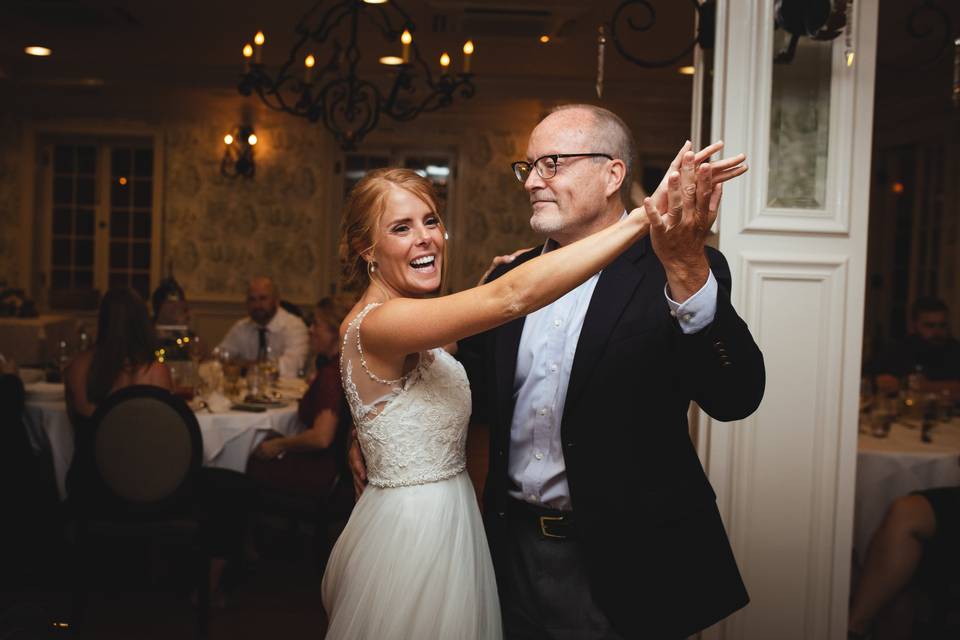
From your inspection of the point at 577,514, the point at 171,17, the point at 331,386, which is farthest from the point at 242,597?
the point at 171,17

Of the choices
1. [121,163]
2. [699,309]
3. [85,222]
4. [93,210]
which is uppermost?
[121,163]

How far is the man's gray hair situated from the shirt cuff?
0.50 metres

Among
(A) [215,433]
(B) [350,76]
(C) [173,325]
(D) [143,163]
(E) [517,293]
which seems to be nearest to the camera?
(E) [517,293]

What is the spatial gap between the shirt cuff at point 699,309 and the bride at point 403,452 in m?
0.49

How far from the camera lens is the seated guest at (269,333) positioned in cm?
632

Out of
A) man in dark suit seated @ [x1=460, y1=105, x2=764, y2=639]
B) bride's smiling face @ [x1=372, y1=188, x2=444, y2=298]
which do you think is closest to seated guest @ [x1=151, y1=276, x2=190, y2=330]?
bride's smiling face @ [x1=372, y1=188, x2=444, y2=298]

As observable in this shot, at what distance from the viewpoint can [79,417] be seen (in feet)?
13.1

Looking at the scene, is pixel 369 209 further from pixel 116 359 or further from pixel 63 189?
pixel 63 189

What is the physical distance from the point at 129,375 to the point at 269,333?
2.47 metres

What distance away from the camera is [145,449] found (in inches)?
141

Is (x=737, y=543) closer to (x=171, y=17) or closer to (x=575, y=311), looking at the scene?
(x=575, y=311)

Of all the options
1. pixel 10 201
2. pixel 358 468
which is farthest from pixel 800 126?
pixel 10 201

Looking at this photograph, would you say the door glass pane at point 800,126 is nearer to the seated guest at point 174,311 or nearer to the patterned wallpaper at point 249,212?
the seated guest at point 174,311

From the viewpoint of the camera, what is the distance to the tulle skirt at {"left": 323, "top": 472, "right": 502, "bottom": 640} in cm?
184
